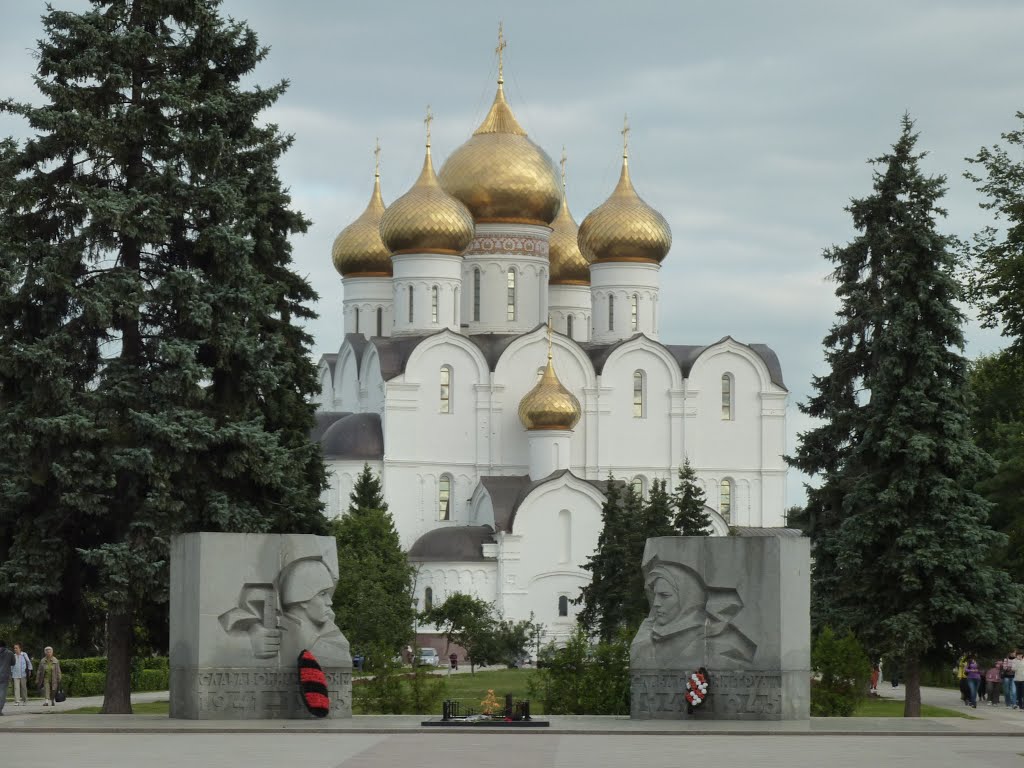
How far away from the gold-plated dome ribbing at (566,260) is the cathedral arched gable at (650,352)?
224 inches

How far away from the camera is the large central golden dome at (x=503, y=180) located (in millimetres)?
68562

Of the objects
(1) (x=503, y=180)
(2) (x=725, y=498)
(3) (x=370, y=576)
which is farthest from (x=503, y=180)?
(3) (x=370, y=576)

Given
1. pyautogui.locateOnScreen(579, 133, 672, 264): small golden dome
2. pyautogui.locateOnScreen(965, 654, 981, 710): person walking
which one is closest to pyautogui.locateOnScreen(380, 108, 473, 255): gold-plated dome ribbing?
pyautogui.locateOnScreen(579, 133, 672, 264): small golden dome

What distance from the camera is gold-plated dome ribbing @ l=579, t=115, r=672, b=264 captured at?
6938cm

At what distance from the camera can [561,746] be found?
2016 centimetres

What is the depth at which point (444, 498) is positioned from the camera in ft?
217

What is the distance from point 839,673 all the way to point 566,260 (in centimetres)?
4706

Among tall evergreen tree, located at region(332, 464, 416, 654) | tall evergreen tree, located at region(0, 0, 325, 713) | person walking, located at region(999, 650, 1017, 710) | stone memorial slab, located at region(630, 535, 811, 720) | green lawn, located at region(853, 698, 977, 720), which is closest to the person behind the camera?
stone memorial slab, located at region(630, 535, 811, 720)

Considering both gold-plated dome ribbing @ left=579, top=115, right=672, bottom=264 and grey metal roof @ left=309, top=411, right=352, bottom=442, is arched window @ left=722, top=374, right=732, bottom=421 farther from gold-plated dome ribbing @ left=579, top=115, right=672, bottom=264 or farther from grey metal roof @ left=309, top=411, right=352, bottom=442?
grey metal roof @ left=309, top=411, right=352, bottom=442

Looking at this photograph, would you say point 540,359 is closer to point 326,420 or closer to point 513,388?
point 513,388

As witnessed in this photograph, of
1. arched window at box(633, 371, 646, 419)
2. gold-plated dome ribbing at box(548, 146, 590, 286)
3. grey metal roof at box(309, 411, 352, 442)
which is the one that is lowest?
grey metal roof at box(309, 411, 352, 442)

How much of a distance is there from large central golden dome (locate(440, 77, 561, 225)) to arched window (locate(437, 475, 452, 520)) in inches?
369

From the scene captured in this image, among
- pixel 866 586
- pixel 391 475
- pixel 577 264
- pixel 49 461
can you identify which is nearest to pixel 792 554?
pixel 866 586

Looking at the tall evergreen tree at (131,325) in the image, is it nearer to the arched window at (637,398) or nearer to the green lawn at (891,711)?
the green lawn at (891,711)
